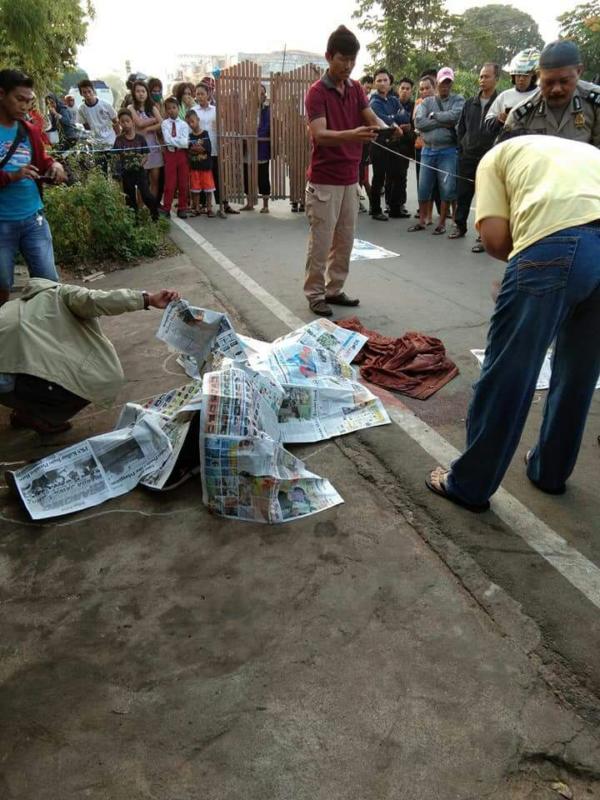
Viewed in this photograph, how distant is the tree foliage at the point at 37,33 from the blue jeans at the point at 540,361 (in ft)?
34.5

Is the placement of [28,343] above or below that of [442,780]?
above

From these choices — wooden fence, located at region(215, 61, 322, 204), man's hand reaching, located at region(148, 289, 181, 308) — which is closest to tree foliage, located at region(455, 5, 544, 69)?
wooden fence, located at region(215, 61, 322, 204)

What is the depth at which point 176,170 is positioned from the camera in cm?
902

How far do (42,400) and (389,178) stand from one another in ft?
23.2

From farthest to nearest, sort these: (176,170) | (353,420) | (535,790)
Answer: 1. (176,170)
2. (353,420)
3. (535,790)

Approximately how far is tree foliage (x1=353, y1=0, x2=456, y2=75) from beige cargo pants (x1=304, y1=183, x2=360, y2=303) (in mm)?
26922

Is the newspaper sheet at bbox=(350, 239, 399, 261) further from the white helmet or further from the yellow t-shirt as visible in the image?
the yellow t-shirt

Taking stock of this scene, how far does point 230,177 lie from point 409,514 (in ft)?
27.0

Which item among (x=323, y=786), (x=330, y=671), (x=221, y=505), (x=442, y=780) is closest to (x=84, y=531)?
(x=221, y=505)

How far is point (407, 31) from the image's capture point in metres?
28.5

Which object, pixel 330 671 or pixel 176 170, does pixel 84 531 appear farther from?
pixel 176 170

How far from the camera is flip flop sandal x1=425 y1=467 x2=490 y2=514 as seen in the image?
99.6 inches

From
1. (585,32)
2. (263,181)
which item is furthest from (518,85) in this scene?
(585,32)

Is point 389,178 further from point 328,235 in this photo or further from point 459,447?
point 459,447
